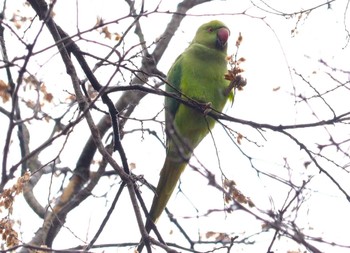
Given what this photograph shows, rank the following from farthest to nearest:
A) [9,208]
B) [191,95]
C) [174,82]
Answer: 1. [174,82]
2. [191,95]
3. [9,208]

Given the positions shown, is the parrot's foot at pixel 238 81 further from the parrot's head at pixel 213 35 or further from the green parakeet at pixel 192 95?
the parrot's head at pixel 213 35

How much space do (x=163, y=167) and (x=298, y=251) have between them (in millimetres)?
1495

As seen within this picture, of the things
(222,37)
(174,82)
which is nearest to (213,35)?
(222,37)

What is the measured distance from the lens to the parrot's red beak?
16.9 ft

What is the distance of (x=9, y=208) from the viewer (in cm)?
349

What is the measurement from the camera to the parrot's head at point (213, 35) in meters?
5.16

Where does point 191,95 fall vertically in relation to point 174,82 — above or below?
below

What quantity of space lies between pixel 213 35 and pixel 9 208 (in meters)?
2.56

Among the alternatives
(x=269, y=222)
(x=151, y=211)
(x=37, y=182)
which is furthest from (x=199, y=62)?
(x=269, y=222)

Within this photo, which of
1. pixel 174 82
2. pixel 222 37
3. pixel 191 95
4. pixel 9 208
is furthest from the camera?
pixel 222 37

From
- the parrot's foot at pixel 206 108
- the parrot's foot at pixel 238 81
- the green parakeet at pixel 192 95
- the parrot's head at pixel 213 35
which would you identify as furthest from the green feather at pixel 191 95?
the parrot's foot at pixel 206 108

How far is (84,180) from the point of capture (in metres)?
6.54

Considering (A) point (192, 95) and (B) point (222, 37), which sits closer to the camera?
(A) point (192, 95)

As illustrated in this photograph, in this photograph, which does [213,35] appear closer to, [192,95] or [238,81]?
[192,95]
